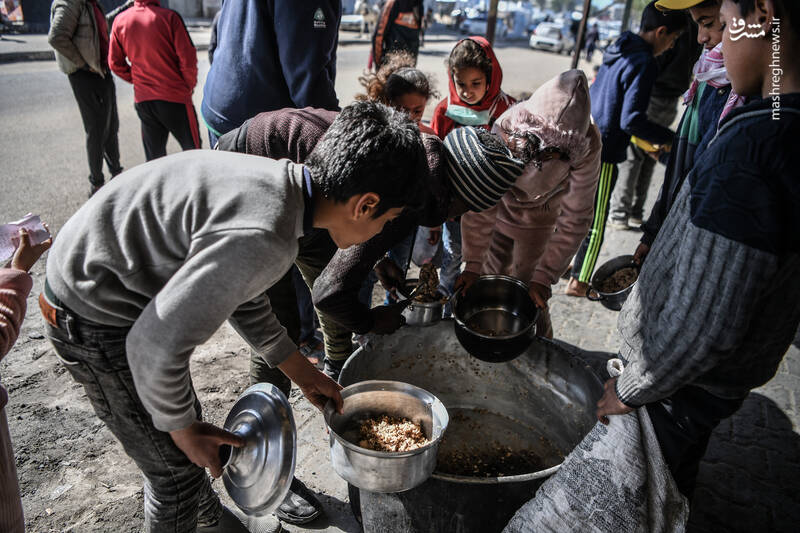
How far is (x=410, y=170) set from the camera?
1.64m

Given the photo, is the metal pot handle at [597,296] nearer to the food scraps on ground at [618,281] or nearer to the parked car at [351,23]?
the food scraps on ground at [618,281]

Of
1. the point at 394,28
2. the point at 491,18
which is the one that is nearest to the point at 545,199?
the point at 394,28

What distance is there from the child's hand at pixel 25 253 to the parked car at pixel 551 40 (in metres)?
30.0

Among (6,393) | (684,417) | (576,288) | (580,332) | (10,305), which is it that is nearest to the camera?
(6,393)

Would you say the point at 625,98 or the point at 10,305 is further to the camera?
the point at 625,98

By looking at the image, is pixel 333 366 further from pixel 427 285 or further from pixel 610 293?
pixel 610 293

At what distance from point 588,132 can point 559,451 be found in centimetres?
173

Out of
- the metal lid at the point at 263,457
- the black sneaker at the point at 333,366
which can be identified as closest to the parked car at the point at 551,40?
the black sneaker at the point at 333,366

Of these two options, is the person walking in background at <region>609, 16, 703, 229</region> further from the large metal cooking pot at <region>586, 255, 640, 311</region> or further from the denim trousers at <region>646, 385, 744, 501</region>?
the denim trousers at <region>646, 385, 744, 501</region>

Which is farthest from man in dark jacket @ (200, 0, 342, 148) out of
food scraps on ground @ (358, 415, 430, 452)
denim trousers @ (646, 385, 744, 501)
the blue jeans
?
denim trousers @ (646, 385, 744, 501)

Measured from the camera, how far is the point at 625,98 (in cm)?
409

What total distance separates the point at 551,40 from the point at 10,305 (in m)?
30.6

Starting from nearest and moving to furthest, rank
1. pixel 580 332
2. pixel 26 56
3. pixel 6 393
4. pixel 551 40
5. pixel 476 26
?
pixel 6 393 < pixel 580 332 < pixel 26 56 < pixel 551 40 < pixel 476 26

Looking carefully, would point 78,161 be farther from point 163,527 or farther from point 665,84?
point 665,84
